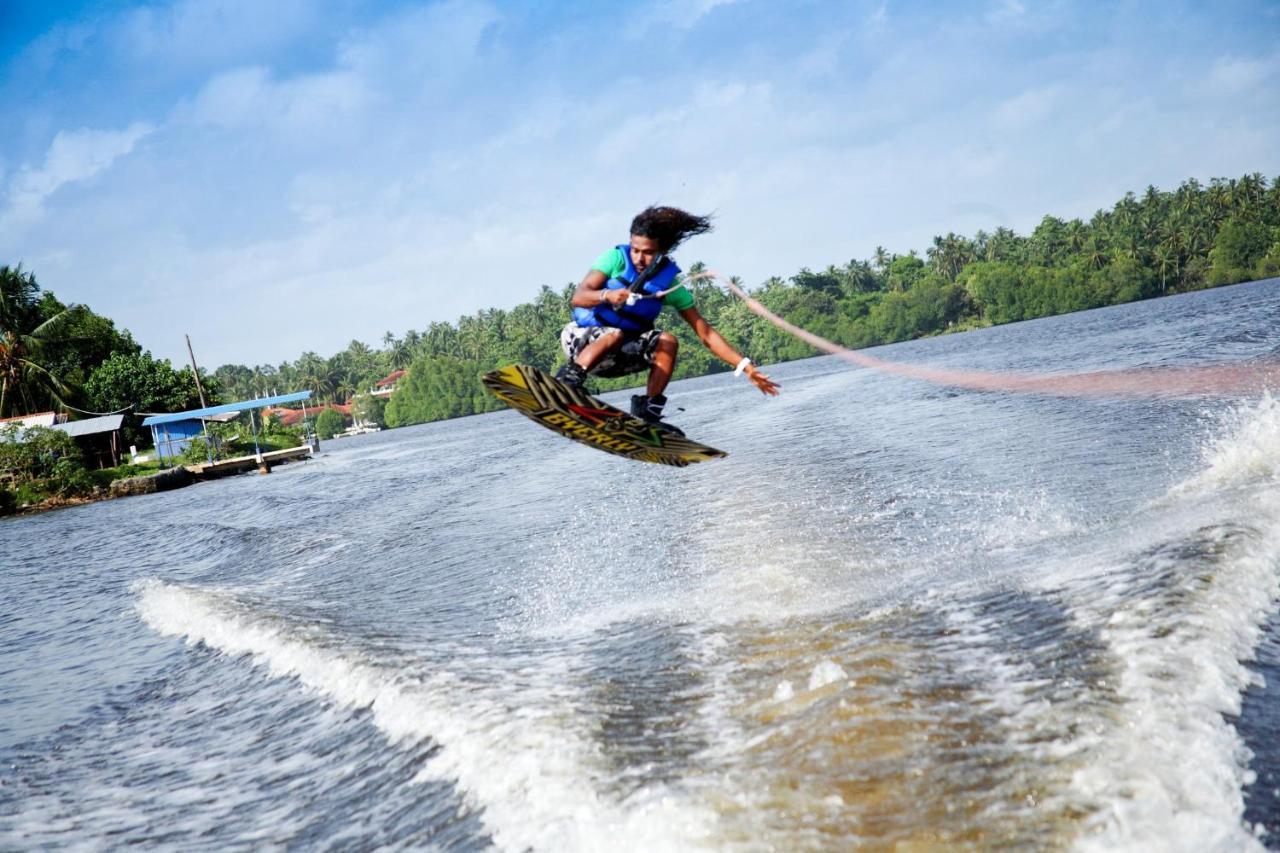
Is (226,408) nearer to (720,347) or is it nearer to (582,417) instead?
(582,417)

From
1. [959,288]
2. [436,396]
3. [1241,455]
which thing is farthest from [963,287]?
[1241,455]

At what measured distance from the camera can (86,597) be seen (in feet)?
49.4

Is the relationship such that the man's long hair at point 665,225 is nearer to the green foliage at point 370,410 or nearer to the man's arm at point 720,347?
the man's arm at point 720,347

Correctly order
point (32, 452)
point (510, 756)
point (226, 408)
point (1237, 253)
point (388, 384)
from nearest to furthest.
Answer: point (510, 756), point (32, 452), point (226, 408), point (1237, 253), point (388, 384)

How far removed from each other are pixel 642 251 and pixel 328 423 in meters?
145

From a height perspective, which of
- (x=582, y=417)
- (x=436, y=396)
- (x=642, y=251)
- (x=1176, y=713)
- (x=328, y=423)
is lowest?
(x=1176, y=713)

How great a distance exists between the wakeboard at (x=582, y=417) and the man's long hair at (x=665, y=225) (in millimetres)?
1467

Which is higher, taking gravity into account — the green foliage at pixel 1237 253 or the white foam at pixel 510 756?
the green foliage at pixel 1237 253

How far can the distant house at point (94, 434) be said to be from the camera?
52.0m

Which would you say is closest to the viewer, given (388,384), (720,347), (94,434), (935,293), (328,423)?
(720,347)

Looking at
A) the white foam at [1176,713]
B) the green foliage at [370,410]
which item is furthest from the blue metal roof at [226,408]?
the green foliage at [370,410]

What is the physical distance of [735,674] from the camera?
19.7ft

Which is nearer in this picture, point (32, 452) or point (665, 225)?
point (665, 225)

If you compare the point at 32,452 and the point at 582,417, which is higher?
the point at 32,452
